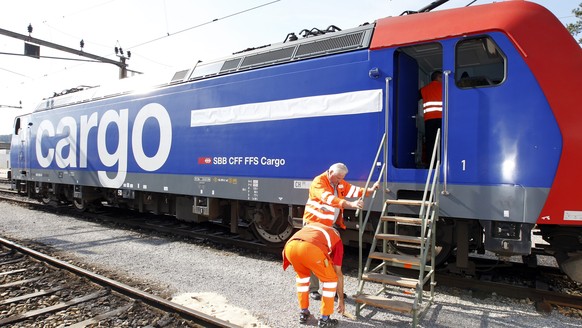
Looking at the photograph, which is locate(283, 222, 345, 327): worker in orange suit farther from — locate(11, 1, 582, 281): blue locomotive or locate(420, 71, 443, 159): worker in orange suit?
locate(420, 71, 443, 159): worker in orange suit

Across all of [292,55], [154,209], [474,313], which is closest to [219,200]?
[154,209]

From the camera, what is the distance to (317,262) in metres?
4.13

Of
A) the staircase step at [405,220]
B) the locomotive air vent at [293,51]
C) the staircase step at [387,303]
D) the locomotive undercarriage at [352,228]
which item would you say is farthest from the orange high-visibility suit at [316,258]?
the locomotive air vent at [293,51]

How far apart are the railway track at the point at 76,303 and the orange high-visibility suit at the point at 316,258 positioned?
0.90m

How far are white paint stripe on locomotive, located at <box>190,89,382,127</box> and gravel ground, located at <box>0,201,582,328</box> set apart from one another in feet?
8.25

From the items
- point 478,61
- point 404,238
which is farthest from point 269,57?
point 404,238

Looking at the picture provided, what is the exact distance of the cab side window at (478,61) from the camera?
16.2ft

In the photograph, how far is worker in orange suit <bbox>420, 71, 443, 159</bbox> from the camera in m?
5.47

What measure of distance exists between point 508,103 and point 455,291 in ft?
8.60

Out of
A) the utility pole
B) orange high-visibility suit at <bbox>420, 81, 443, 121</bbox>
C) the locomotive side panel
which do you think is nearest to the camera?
orange high-visibility suit at <bbox>420, 81, 443, 121</bbox>

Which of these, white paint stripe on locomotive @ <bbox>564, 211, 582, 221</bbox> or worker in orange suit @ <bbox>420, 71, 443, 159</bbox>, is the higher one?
worker in orange suit @ <bbox>420, 71, 443, 159</bbox>

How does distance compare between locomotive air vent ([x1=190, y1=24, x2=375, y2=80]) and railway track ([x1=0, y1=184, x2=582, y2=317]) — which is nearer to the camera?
railway track ([x1=0, y1=184, x2=582, y2=317])

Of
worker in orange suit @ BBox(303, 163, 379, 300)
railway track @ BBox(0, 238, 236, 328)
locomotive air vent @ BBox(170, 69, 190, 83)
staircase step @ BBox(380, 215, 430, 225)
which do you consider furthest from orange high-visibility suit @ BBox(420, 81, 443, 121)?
locomotive air vent @ BBox(170, 69, 190, 83)

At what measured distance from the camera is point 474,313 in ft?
15.5
